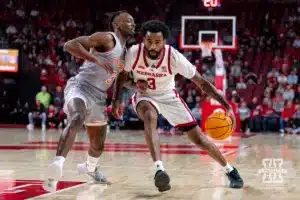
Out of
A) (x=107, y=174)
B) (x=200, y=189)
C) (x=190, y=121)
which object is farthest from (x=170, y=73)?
(x=107, y=174)

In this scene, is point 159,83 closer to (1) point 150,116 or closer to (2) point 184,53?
(1) point 150,116

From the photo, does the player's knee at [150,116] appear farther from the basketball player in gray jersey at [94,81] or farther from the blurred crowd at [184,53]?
the blurred crowd at [184,53]

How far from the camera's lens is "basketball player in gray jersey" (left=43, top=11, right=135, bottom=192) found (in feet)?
19.8

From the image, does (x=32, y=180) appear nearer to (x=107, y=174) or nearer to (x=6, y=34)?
(x=107, y=174)

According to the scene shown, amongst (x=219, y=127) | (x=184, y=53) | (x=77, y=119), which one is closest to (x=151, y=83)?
(x=77, y=119)

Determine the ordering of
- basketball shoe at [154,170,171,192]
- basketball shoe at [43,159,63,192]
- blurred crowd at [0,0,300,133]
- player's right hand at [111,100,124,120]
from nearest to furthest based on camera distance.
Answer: basketball shoe at [43,159,63,192], basketball shoe at [154,170,171,192], player's right hand at [111,100,124,120], blurred crowd at [0,0,300,133]

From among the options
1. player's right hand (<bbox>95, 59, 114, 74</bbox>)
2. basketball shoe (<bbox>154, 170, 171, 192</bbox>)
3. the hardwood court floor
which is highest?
player's right hand (<bbox>95, 59, 114, 74</bbox>)

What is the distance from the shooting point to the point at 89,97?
6414 mm

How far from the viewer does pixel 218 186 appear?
6508mm

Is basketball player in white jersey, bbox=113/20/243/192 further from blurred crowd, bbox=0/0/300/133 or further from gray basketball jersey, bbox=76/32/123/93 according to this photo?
blurred crowd, bbox=0/0/300/133

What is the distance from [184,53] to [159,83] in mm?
16961

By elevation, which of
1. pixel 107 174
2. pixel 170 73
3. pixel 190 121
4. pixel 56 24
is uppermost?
pixel 56 24

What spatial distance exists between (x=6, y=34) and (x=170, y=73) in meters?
19.7

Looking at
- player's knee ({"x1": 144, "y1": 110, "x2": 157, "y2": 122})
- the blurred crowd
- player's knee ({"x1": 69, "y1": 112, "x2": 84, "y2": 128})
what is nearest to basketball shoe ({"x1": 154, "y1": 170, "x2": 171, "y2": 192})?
player's knee ({"x1": 144, "y1": 110, "x2": 157, "y2": 122})
